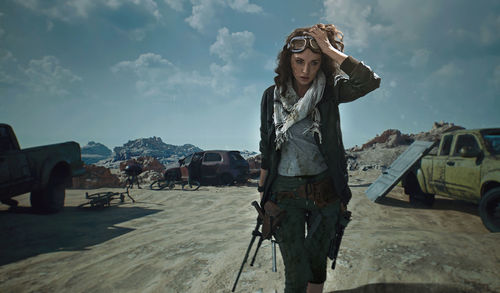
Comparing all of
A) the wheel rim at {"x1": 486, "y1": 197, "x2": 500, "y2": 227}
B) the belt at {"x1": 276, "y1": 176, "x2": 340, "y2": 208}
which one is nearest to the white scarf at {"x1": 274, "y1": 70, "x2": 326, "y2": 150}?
the belt at {"x1": 276, "y1": 176, "x2": 340, "y2": 208}

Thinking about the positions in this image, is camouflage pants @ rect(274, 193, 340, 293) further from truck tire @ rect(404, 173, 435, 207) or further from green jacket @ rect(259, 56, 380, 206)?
truck tire @ rect(404, 173, 435, 207)

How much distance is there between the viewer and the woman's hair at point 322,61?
1.76 metres

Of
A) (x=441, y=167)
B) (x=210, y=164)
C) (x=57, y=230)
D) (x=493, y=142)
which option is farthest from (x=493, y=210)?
(x=210, y=164)

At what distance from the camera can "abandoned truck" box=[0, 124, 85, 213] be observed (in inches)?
214

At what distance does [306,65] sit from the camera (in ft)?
5.50

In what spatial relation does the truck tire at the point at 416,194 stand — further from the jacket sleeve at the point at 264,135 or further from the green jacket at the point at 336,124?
the jacket sleeve at the point at 264,135

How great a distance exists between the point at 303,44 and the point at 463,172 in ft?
17.0

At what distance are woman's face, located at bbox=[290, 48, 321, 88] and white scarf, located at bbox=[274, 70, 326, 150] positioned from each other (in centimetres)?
6

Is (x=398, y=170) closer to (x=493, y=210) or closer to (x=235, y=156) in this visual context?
(x=493, y=210)

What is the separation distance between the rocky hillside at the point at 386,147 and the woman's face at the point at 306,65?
15104mm

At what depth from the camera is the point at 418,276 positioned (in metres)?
2.23

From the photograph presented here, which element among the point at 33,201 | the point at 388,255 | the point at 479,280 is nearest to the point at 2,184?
the point at 33,201

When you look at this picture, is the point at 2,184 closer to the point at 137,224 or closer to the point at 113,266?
the point at 137,224

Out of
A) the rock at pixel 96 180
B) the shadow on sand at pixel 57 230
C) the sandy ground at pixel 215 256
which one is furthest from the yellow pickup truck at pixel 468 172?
Answer: the rock at pixel 96 180
